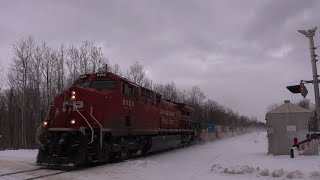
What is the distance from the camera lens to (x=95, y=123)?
17.1m

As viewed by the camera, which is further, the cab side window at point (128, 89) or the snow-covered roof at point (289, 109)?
the snow-covered roof at point (289, 109)

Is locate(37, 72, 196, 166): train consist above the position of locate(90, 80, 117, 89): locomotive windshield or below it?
below

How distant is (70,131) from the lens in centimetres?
1627

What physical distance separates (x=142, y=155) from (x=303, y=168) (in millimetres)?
11370

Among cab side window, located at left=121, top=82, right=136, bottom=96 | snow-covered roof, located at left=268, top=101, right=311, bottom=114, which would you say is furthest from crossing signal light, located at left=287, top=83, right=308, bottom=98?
cab side window, located at left=121, top=82, right=136, bottom=96

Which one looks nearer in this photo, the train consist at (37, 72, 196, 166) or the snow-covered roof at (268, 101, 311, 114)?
the train consist at (37, 72, 196, 166)

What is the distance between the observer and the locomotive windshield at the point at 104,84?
61.6ft

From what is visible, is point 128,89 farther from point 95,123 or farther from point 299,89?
point 299,89

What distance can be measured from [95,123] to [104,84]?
244 cm

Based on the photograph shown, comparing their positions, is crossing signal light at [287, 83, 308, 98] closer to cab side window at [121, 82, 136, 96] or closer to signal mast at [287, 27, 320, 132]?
signal mast at [287, 27, 320, 132]

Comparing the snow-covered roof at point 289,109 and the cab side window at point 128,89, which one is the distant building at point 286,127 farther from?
the cab side window at point 128,89

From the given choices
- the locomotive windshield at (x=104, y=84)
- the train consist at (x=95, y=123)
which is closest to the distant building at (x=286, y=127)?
the train consist at (x=95, y=123)

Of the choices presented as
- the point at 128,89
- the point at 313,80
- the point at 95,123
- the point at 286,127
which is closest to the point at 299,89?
the point at 313,80

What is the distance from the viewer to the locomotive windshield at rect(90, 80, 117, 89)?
61.6 feet
